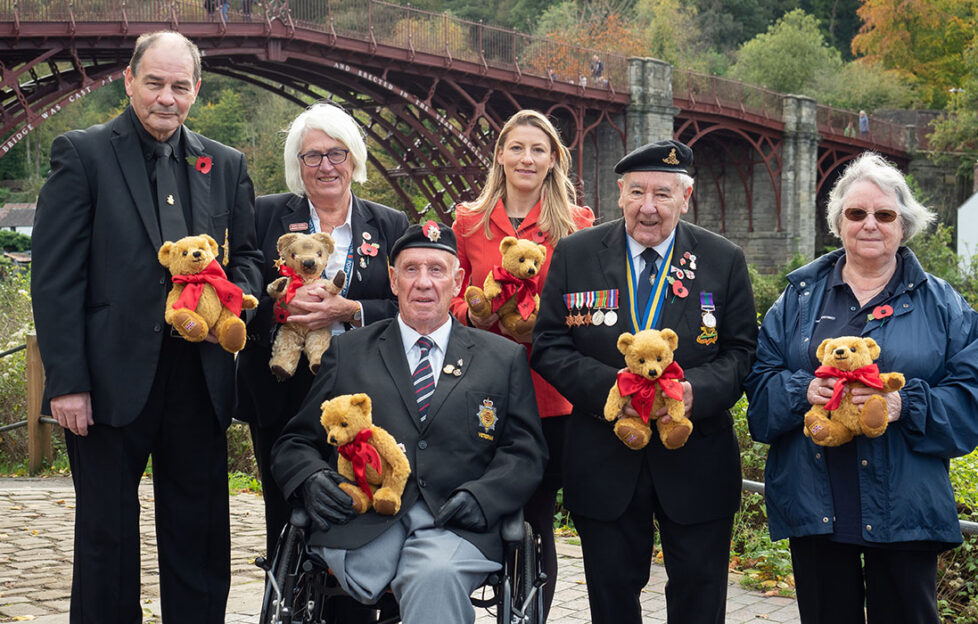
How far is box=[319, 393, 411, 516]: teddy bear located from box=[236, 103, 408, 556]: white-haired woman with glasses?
2.23 feet

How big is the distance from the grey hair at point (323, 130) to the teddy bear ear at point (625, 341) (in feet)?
4.38

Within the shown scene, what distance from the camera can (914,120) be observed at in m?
47.3

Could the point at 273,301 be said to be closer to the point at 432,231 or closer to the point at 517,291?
the point at 432,231

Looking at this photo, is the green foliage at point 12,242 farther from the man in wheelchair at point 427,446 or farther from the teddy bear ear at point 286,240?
the man in wheelchair at point 427,446

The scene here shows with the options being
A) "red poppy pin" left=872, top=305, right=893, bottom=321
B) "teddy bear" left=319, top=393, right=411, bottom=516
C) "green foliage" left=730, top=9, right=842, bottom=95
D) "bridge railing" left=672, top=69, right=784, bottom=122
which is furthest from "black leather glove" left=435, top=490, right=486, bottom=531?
"green foliage" left=730, top=9, right=842, bottom=95

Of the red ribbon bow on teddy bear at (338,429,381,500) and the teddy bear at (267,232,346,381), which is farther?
the teddy bear at (267,232,346,381)

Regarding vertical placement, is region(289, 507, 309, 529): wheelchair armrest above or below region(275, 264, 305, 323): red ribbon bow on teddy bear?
below

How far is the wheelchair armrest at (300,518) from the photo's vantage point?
3355 mm

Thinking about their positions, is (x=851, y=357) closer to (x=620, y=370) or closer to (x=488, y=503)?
(x=620, y=370)

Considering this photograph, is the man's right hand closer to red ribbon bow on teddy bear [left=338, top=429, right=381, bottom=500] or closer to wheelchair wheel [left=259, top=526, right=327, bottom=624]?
wheelchair wheel [left=259, top=526, right=327, bottom=624]

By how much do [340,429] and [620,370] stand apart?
937 millimetres

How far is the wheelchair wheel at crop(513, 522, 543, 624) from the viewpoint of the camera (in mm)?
3217

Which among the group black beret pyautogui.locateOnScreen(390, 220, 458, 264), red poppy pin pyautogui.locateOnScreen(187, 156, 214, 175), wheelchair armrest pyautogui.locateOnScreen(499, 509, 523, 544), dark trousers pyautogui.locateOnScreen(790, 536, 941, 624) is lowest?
dark trousers pyautogui.locateOnScreen(790, 536, 941, 624)

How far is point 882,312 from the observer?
339 cm
